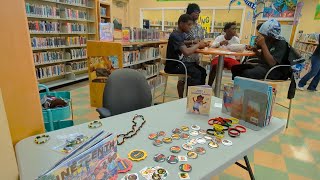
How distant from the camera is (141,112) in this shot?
132 centimetres

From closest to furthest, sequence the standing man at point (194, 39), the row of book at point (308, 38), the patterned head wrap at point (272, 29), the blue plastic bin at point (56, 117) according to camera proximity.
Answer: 1. the blue plastic bin at point (56, 117)
2. the patterned head wrap at point (272, 29)
3. the standing man at point (194, 39)
4. the row of book at point (308, 38)

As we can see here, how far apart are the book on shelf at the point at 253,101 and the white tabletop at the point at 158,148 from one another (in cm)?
7

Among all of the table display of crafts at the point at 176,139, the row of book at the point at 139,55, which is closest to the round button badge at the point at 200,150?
the table display of crafts at the point at 176,139

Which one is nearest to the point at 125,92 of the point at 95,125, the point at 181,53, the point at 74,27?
the point at 95,125

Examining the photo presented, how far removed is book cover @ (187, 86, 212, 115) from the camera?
1288mm

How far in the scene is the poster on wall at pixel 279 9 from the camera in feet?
22.0

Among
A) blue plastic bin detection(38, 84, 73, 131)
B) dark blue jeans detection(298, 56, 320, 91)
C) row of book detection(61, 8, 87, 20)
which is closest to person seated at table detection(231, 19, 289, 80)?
blue plastic bin detection(38, 84, 73, 131)

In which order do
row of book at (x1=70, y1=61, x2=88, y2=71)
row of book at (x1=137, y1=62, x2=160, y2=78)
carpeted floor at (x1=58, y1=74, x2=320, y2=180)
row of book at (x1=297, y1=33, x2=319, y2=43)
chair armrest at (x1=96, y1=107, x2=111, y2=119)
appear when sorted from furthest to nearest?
row of book at (x1=297, y1=33, x2=319, y2=43)
row of book at (x1=70, y1=61, x2=88, y2=71)
row of book at (x1=137, y1=62, x2=160, y2=78)
carpeted floor at (x1=58, y1=74, x2=320, y2=180)
chair armrest at (x1=96, y1=107, x2=111, y2=119)

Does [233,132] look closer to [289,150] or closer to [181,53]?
[289,150]

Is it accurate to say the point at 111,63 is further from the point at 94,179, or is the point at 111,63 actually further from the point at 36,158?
the point at 94,179

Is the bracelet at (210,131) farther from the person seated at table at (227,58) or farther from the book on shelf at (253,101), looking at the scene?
the person seated at table at (227,58)

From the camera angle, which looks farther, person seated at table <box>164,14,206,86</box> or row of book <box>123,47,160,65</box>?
row of book <box>123,47,160,65</box>

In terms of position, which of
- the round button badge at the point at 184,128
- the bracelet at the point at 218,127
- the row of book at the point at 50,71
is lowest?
the row of book at the point at 50,71

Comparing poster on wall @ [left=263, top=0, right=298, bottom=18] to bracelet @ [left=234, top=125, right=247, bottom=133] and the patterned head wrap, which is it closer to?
the patterned head wrap
